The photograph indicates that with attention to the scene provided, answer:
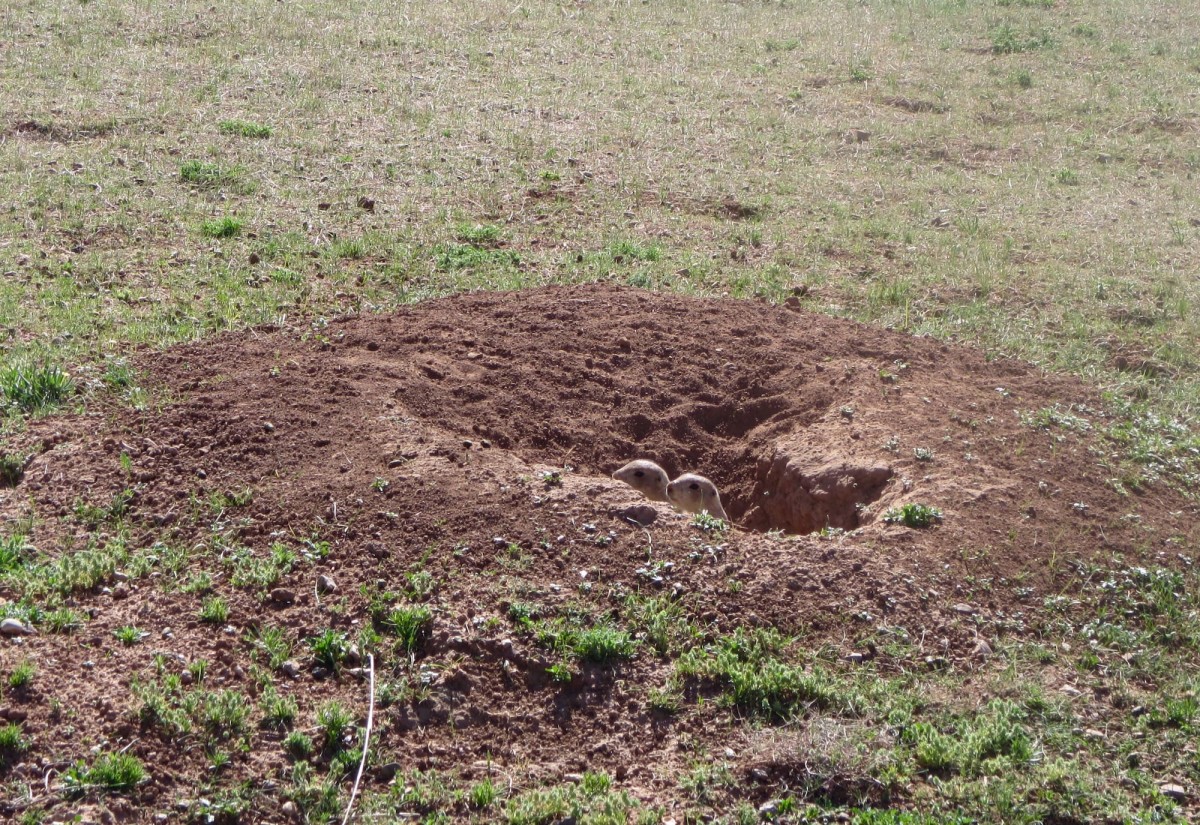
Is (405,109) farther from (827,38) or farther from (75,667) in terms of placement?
(75,667)

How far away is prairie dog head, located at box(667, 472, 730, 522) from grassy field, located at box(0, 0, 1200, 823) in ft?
5.43

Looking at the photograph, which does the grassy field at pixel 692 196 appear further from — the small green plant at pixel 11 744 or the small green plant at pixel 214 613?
the small green plant at pixel 214 613

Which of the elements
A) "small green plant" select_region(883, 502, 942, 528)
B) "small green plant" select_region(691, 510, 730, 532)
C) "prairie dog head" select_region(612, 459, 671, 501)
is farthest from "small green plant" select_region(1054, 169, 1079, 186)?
"small green plant" select_region(691, 510, 730, 532)

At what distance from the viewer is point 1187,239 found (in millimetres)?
10438

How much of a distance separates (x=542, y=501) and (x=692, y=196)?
5.80m

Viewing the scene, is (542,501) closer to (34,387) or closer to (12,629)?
(12,629)

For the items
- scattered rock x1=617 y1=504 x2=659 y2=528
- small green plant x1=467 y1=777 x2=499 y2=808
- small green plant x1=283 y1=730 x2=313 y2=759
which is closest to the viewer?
small green plant x1=467 y1=777 x2=499 y2=808

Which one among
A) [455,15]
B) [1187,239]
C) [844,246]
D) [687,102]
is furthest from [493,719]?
[455,15]

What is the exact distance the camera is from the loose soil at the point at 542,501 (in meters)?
4.53

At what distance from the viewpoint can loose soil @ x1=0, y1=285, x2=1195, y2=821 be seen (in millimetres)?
4531

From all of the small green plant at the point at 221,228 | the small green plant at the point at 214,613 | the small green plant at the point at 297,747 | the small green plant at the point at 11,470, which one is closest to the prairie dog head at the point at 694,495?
the small green plant at the point at 214,613

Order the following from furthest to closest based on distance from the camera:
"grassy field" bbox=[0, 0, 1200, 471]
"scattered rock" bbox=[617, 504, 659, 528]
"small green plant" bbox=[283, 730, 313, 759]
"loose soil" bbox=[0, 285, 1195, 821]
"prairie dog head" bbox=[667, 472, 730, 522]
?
"grassy field" bbox=[0, 0, 1200, 471], "prairie dog head" bbox=[667, 472, 730, 522], "scattered rock" bbox=[617, 504, 659, 528], "loose soil" bbox=[0, 285, 1195, 821], "small green plant" bbox=[283, 730, 313, 759]

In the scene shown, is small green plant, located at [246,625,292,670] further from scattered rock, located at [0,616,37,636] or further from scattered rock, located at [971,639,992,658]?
scattered rock, located at [971,639,992,658]

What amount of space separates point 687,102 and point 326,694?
33.2 feet
